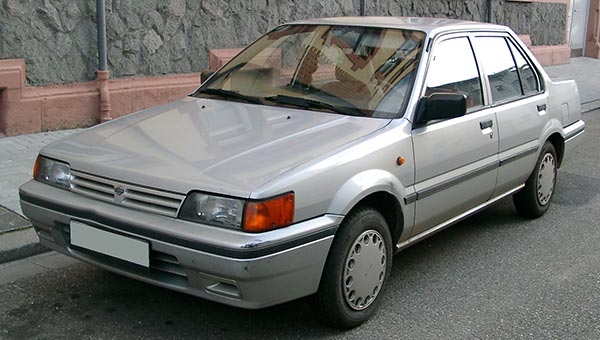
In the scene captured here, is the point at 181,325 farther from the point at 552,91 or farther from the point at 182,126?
the point at 552,91

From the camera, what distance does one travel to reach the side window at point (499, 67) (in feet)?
17.7

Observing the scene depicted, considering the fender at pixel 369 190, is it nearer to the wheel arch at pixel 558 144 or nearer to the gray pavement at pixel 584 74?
the wheel arch at pixel 558 144

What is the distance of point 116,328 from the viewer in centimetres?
403

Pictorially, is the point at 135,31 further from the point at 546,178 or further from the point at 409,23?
the point at 546,178

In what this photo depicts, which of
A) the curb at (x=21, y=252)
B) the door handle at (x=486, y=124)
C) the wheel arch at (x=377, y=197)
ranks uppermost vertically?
the door handle at (x=486, y=124)

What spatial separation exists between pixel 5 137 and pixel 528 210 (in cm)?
505

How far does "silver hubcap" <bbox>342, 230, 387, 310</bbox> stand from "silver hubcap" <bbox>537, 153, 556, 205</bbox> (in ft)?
7.77

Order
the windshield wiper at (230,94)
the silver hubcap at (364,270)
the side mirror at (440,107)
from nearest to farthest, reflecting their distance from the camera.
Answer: the silver hubcap at (364,270)
the side mirror at (440,107)
the windshield wiper at (230,94)

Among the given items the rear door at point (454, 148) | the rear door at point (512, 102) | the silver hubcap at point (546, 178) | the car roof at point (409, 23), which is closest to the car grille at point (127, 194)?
the rear door at point (454, 148)

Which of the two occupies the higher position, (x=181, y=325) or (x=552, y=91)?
(x=552, y=91)

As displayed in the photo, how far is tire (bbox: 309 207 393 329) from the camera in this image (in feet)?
12.6

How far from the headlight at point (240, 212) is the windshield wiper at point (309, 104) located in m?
1.10

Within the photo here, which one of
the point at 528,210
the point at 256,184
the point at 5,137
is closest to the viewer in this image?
the point at 256,184

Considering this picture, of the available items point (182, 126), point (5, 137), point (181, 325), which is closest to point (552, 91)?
point (182, 126)
